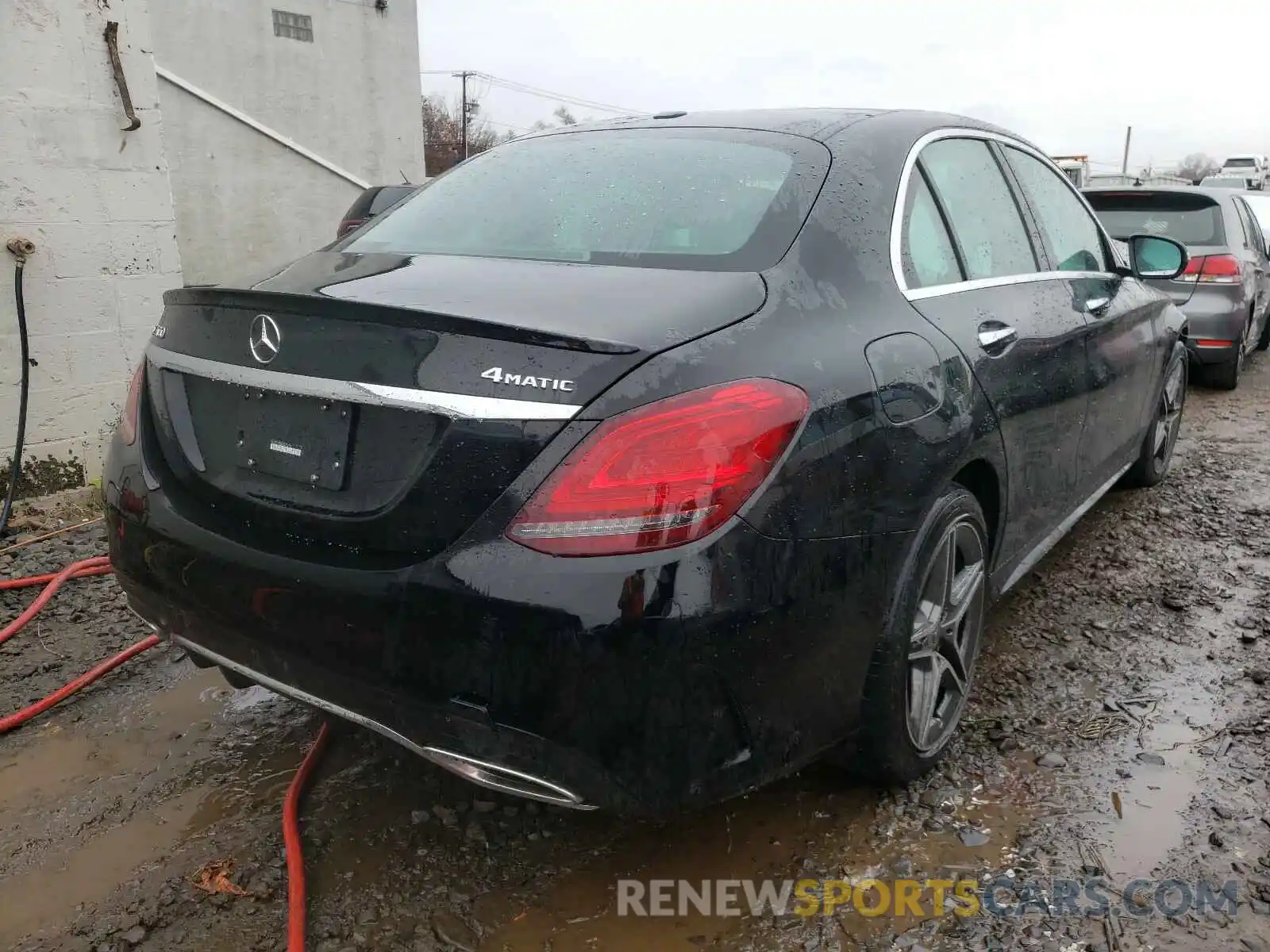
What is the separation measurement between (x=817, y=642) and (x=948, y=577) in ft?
2.18

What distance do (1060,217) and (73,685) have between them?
141 inches

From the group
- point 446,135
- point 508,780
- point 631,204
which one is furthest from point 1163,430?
point 446,135

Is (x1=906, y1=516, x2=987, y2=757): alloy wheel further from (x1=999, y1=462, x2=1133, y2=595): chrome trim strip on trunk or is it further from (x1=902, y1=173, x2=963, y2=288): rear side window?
(x1=902, y1=173, x2=963, y2=288): rear side window

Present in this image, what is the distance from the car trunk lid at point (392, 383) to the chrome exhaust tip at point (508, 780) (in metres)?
0.38

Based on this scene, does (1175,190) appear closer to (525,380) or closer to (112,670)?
(525,380)

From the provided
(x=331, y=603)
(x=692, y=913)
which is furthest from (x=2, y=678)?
(x=692, y=913)

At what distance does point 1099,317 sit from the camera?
11.0 ft

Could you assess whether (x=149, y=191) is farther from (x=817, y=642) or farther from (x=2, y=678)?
(x=817, y=642)

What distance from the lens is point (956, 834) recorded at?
2238mm

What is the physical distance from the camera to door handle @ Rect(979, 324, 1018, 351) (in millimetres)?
2488

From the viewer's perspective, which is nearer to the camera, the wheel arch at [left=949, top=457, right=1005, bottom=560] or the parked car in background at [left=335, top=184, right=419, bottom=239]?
the wheel arch at [left=949, top=457, right=1005, bottom=560]

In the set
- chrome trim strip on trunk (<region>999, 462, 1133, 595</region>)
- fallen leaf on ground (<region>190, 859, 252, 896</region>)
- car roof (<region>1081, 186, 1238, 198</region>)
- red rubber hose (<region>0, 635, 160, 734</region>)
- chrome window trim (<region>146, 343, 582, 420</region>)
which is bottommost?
red rubber hose (<region>0, 635, 160, 734</region>)

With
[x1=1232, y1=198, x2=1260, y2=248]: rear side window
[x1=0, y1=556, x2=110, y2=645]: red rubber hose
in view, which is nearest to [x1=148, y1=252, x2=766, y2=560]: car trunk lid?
[x1=0, y1=556, x2=110, y2=645]: red rubber hose

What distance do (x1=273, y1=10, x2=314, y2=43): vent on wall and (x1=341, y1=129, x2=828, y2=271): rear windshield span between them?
42.3 ft
